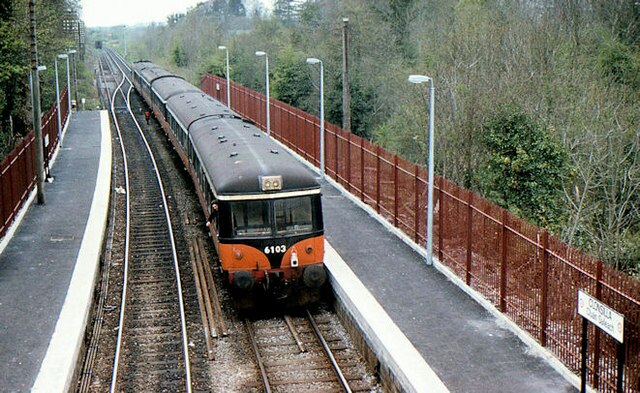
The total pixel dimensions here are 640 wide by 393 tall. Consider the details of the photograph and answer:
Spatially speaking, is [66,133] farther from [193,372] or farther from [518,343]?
[518,343]

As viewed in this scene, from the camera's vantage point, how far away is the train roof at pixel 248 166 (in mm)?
15352

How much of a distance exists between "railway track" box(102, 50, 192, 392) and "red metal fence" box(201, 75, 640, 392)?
5693 millimetres

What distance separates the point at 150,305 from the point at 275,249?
3.35 m

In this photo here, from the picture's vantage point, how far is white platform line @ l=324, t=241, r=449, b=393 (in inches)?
460

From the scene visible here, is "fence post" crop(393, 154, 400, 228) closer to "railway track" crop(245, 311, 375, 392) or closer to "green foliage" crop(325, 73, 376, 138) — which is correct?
"railway track" crop(245, 311, 375, 392)

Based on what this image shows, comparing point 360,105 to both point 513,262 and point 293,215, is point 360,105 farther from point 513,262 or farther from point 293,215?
point 513,262

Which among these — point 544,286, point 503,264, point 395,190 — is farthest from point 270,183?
point 395,190

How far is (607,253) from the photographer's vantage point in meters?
23.4

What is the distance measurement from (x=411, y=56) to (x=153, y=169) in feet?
72.4

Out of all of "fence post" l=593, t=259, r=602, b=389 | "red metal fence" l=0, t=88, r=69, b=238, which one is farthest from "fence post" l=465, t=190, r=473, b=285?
"red metal fence" l=0, t=88, r=69, b=238

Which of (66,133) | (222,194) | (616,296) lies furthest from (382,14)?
(616,296)

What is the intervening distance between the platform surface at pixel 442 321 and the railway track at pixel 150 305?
385 cm

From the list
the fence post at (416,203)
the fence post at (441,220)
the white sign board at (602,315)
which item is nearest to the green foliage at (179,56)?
the fence post at (416,203)

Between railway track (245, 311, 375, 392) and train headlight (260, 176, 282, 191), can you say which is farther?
train headlight (260, 176, 282, 191)
